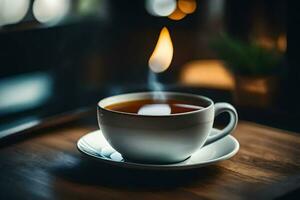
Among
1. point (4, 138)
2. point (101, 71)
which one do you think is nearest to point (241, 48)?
point (4, 138)

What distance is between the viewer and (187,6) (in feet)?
7.70

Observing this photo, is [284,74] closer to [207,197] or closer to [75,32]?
[207,197]

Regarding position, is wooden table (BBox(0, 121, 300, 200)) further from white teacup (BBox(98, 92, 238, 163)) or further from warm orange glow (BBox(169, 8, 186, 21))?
warm orange glow (BBox(169, 8, 186, 21))

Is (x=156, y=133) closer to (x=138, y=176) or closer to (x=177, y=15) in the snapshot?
(x=138, y=176)

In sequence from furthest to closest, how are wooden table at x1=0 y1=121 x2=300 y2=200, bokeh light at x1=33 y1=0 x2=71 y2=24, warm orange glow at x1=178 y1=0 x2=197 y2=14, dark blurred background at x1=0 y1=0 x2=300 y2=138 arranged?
warm orange glow at x1=178 y1=0 x2=197 y2=14, bokeh light at x1=33 y1=0 x2=71 y2=24, dark blurred background at x1=0 y1=0 x2=300 y2=138, wooden table at x1=0 y1=121 x2=300 y2=200

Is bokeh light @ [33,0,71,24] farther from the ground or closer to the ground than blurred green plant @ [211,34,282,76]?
farther from the ground

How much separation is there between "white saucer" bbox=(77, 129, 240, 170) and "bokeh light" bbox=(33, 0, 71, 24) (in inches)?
48.2

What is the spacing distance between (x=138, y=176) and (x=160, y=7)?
68.7 inches

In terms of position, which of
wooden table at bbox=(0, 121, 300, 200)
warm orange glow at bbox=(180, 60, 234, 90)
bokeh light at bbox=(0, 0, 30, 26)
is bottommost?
warm orange glow at bbox=(180, 60, 234, 90)

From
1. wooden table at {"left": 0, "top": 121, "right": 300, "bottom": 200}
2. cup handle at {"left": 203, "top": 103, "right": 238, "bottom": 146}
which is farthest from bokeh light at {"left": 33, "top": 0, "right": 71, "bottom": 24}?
cup handle at {"left": 203, "top": 103, "right": 238, "bottom": 146}

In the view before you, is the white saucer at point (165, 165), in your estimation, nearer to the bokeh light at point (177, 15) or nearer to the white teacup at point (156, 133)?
the white teacup at point (156, 133)

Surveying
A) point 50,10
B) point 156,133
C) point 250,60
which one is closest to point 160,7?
point 50,10

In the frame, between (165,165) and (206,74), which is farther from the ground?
(165,165)

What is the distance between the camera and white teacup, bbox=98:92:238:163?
27.4 inches
